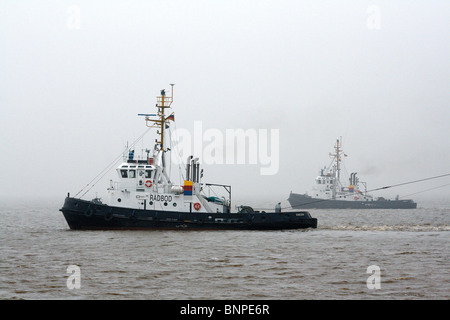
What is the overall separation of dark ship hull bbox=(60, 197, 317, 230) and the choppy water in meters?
0.70

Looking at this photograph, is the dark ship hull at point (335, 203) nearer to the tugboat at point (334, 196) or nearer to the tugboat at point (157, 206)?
the tugboat at point (334, 196)

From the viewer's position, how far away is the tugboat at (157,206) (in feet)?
110

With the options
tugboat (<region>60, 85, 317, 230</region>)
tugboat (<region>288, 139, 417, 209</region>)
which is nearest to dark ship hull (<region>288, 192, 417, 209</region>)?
tugboat (<region>288, 139, 417, 209</region>)

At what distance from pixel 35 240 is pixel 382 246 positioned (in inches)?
820

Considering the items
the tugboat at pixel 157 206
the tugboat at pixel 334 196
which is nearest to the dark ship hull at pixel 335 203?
the tugboat at pixel 334 196

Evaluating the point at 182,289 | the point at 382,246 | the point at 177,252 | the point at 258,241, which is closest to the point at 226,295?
the point at 182,289

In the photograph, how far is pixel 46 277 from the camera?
20.0 metres

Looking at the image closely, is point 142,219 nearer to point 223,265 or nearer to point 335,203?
point 223,265

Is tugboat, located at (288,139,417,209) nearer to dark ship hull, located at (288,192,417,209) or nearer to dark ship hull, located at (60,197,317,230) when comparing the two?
dark ship hull, located at (288,192,417,209)

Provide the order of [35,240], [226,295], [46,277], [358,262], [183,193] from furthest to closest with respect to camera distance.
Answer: [183,193] → [35,240] → [358,262] → [46,277] → [226,295]

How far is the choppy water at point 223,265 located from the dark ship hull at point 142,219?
0.70 metres

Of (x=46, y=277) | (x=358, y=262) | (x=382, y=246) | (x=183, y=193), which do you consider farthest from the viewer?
(x=183, y=193)

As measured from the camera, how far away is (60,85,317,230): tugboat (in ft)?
110

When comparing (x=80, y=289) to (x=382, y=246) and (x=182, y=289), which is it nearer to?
(x=182, y=289)
